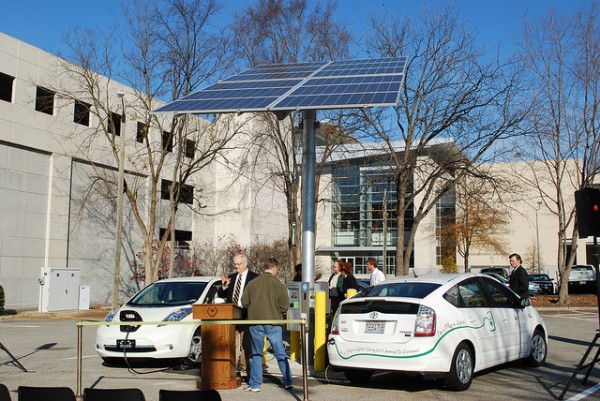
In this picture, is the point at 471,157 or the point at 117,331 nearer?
the point at 117,331

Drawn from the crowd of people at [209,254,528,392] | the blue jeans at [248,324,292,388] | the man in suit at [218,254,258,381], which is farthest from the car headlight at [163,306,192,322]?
the blue jeans at [248,324,292,388]

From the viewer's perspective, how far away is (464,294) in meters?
9.77

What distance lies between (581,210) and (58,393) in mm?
7030

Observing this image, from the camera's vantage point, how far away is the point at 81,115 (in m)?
32.0

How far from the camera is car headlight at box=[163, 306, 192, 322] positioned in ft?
38.1

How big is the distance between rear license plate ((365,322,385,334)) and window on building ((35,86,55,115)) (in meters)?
25.2

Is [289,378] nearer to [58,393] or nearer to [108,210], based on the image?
[58,393]

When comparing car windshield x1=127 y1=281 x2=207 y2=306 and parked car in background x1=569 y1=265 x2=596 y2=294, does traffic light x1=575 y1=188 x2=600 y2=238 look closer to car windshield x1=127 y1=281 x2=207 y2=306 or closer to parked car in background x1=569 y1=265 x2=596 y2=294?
car windshield x1=127 y1=281 x2=207 y2=306

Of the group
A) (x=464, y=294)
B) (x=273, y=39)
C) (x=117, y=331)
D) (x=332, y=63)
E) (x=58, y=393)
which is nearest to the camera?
(x=58, y=393)

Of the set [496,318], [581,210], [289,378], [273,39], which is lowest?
[289,378]

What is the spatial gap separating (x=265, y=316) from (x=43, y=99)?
979 inches

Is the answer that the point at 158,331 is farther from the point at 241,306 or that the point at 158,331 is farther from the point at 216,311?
the point at 216,311

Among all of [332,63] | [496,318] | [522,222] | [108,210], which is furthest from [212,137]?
[522,222]

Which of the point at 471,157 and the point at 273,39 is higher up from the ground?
the point at 273,39
